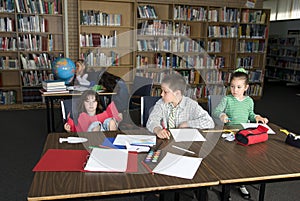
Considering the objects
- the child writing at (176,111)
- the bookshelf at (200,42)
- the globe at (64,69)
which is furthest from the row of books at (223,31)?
the child writing at (176,111)

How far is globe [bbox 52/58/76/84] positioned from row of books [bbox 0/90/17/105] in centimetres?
208

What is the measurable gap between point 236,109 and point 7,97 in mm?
4364

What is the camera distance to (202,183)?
1225 mm

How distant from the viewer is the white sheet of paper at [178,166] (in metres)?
1.29

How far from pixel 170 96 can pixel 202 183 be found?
837 mm

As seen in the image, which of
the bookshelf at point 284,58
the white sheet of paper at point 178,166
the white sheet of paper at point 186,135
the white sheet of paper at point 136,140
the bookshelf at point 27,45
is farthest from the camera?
the bookshelf at point 284,58

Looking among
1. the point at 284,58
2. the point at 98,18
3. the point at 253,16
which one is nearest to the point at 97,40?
the point at 98,18

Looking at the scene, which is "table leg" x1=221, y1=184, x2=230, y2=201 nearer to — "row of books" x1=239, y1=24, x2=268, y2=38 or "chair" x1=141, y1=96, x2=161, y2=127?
"chair" x1=141, y1=96, x2=161, y2=127

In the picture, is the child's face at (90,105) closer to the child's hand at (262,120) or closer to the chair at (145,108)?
the chair at (145,108)

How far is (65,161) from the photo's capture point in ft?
4.60

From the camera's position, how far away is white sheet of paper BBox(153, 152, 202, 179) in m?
1.29

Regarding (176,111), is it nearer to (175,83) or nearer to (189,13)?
(175,83)

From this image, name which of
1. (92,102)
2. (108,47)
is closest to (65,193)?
(92,102)

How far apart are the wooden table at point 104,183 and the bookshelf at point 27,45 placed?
14.3 feet
